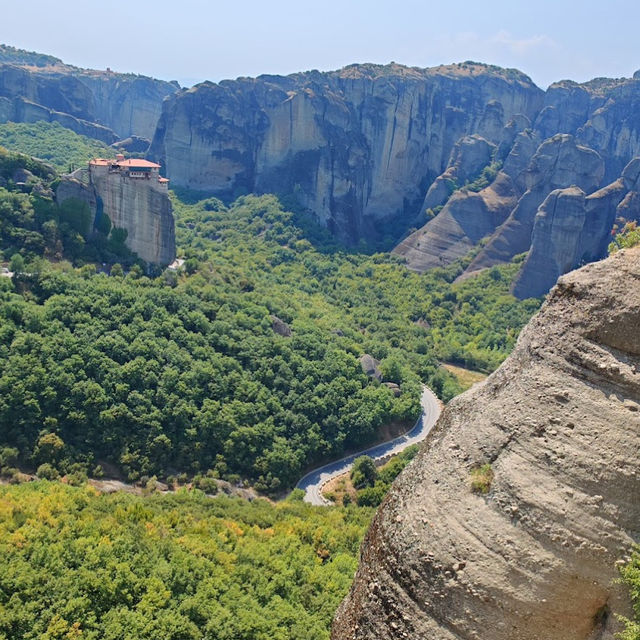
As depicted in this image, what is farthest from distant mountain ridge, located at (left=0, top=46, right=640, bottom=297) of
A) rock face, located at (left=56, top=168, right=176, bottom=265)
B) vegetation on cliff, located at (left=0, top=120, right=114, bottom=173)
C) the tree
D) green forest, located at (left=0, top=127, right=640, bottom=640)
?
the tree

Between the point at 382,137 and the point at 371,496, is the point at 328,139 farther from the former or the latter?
the point at 371,496

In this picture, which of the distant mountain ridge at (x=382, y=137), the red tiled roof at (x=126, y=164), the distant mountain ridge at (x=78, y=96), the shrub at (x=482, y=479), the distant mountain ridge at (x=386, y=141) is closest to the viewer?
the shrub at (x=482, y=479)

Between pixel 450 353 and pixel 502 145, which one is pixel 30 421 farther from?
pixel 502 145

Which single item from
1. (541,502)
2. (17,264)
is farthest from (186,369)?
(541,502)

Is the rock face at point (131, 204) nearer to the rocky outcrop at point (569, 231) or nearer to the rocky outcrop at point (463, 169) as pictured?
the rocky outcrop at point (569, 231)

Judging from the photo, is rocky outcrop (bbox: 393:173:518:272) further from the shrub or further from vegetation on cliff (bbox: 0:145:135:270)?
the shrub

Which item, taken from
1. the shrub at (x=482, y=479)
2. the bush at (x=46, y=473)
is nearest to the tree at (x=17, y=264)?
the bush at (x=46, y=473)

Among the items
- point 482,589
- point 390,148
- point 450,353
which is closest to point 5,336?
point 482,589
